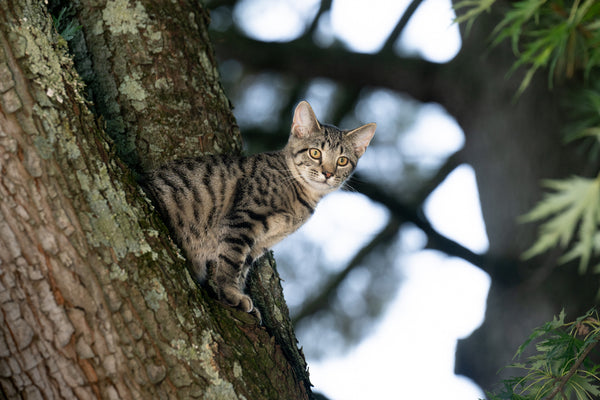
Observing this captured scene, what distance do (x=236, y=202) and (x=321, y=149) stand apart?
81 centimetres

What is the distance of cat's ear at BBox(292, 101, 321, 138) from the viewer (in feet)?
11.6

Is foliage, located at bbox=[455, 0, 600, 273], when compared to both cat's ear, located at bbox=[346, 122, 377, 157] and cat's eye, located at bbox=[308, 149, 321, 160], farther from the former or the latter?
cat's ear, located at bbox=[346, 122, 377, 157]

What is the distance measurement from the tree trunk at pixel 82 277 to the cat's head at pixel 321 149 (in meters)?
1.36

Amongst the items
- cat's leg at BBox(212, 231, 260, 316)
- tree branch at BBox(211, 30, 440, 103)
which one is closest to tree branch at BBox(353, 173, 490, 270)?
tree branch at BBox(211, 30, 440, 103)

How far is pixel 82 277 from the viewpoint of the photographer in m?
1.69

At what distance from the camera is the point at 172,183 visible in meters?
2.69

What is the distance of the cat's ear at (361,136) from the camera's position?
3.68 m

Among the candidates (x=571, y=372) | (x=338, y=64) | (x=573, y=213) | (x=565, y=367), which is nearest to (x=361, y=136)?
(x=338, y=64)

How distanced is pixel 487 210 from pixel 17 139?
3691 millimetres

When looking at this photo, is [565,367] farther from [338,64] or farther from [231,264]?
[338,64]

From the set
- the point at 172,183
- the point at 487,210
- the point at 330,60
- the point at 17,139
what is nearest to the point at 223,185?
the point at 172,183

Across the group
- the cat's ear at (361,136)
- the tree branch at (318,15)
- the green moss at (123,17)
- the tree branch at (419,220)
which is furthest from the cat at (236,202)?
the tree branch at (318,15)

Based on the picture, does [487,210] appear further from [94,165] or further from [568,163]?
[94,165]

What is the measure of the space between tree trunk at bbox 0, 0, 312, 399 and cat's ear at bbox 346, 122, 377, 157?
183cm
